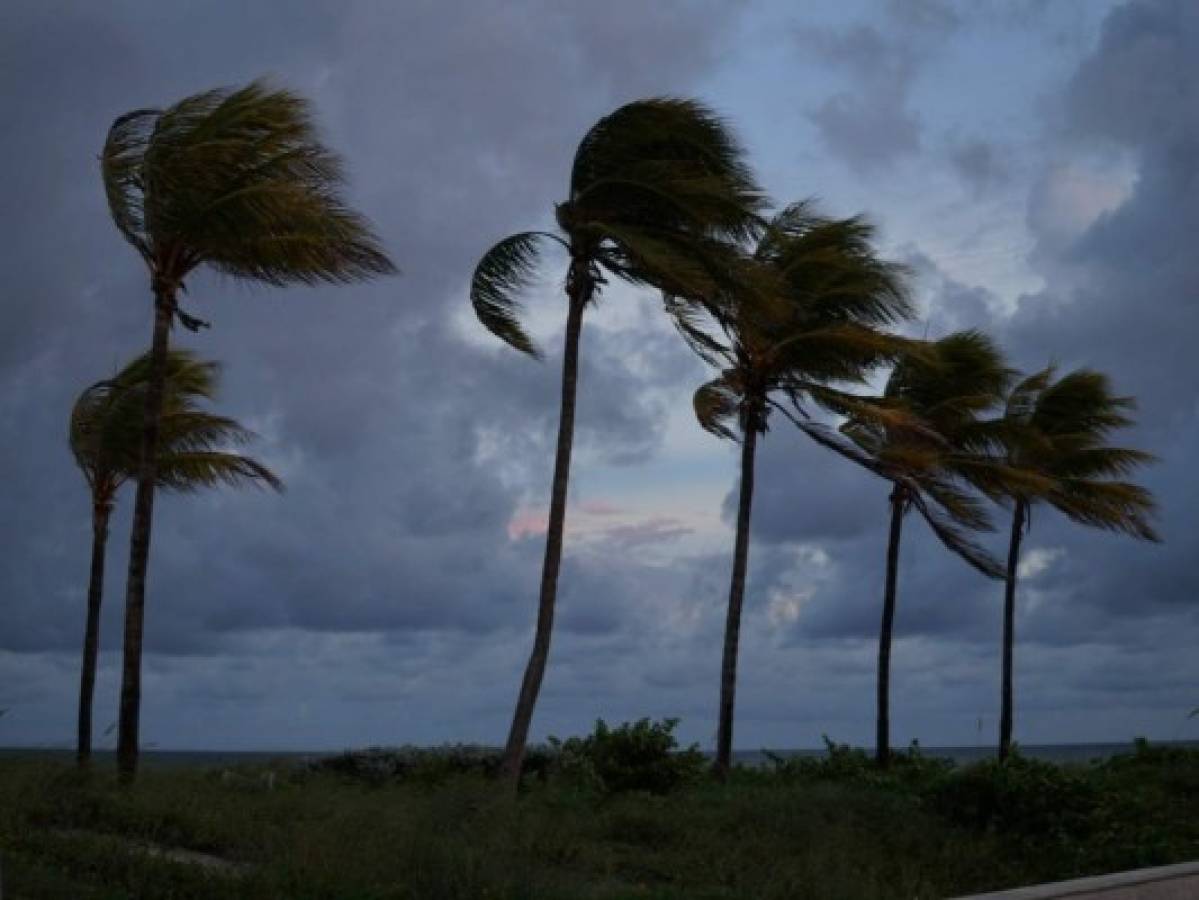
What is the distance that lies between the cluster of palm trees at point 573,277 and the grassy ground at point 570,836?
269 cm

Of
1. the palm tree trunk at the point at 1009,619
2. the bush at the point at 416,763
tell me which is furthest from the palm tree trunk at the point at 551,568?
the palm tree trunk at the point at 1009,619

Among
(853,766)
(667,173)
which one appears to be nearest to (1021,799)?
(667,173)

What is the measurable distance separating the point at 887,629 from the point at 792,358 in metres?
8.32

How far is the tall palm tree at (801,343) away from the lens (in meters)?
24.1

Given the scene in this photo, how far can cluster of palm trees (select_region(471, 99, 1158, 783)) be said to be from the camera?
1905 centimetres

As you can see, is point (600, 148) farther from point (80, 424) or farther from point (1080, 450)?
point (1080, 450)

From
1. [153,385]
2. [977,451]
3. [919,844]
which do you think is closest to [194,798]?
[153,385]

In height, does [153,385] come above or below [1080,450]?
below

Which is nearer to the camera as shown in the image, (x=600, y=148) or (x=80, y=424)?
(x=600, y=148)

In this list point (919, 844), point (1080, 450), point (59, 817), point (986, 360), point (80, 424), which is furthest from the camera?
point (1080, 450)

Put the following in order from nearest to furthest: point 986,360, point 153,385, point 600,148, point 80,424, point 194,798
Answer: point 194,798
point 153,385
point 600,148
point 80,424
point 986,360

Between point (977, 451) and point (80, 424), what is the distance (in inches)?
729

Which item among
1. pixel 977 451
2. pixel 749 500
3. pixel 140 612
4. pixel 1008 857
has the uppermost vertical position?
pixel 977 451

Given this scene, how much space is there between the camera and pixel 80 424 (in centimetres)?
2417
